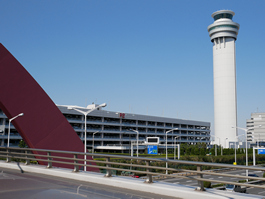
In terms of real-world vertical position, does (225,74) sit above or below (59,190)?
above

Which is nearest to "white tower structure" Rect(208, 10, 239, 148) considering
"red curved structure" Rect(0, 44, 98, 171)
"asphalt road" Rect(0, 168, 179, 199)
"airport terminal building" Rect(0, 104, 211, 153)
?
"airport terminal building" Rect(0, 104, 211, 153)

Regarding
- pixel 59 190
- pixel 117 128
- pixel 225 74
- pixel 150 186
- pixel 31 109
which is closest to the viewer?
pixel 150 186

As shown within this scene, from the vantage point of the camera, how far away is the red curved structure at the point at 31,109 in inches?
577

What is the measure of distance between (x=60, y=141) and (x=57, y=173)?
459 centimetres

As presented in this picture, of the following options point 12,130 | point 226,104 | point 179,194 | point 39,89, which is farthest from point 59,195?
point 226,104

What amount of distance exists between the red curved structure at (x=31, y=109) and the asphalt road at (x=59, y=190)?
5444 millimetres

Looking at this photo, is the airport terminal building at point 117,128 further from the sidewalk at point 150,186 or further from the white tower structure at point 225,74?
the sidewalk at point 150,186

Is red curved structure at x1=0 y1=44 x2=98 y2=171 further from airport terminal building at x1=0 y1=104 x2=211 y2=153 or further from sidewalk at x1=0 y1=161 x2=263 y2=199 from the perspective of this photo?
airport terminal building at x1=0 y1=104 x2=211 y2=153

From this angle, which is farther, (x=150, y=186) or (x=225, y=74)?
(x=225, y=74)

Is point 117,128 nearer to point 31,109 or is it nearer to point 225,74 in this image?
point 225,74

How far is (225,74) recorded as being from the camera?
104875mm

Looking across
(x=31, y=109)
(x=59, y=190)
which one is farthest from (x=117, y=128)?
(x=59, y=190)

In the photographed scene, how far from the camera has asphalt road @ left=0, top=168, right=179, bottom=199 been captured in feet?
23.0

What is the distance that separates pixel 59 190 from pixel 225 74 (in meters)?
104
